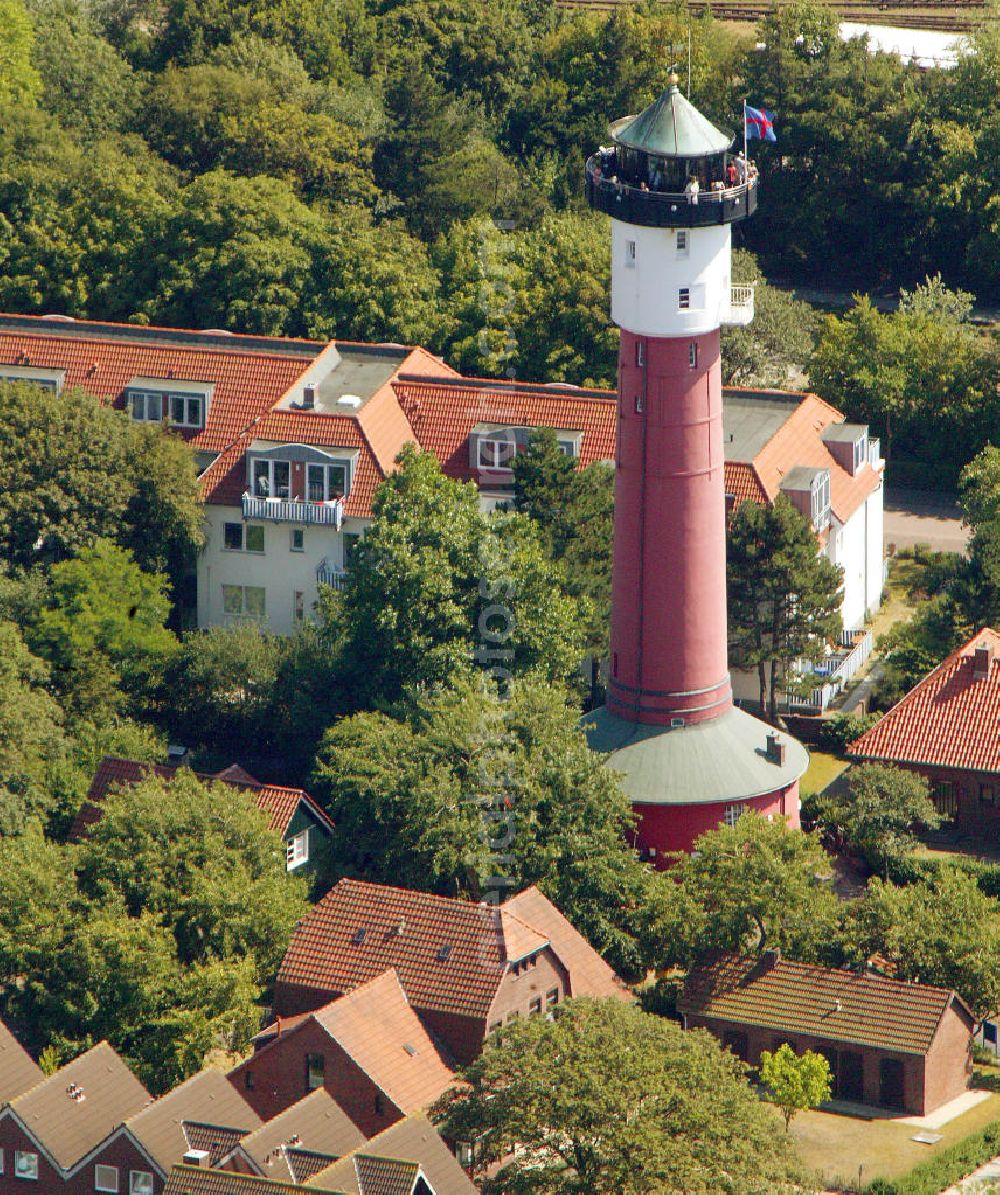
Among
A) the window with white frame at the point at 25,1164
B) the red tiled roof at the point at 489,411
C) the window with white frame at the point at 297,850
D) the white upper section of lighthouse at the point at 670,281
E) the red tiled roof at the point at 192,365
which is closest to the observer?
the window with white frame at the point at 25,1164

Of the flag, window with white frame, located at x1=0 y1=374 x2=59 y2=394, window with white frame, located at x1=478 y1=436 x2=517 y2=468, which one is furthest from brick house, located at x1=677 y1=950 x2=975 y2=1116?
window with white frame, located at x1=0 y1=374 x2=59 y2=394

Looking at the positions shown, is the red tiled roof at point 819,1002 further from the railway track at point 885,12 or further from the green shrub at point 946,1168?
the railway track at point 885,12

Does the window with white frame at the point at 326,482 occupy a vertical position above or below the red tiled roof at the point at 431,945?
above

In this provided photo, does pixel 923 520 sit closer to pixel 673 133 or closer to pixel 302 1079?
pixel 673 133

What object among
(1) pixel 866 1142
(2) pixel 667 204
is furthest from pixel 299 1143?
(2) pixel 667 204

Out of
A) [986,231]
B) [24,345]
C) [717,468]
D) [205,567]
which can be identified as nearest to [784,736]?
[717,468]

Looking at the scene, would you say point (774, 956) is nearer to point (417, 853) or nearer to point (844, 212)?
point (417, 853)

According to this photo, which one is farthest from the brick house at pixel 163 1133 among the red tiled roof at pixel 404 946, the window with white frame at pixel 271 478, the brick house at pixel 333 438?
the window with white frame at pixel 271 478

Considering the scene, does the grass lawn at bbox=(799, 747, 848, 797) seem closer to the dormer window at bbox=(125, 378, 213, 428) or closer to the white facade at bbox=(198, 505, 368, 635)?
the white facade at bbox=(198, 505, 368, 635)
